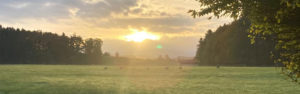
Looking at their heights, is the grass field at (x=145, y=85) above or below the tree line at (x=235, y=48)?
below

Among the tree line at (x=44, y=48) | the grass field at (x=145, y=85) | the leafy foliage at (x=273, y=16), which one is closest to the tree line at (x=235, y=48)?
the tree line at (x=44, y=48)

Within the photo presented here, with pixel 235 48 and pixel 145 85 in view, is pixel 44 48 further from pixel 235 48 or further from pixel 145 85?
pixel 145 85

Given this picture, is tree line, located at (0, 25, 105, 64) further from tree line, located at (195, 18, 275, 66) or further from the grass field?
the grass field

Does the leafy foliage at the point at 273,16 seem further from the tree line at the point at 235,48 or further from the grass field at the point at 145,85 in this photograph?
the tree line at the point at 235,48

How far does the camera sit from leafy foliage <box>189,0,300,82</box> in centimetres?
995

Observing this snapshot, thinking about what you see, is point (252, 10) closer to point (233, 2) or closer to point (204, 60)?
point (233, 2)

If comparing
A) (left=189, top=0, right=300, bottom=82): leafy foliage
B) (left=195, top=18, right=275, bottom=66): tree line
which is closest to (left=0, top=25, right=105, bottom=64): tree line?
(left=195, top=18, right=275, bottom=66): tree line

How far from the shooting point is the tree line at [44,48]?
108750 mm

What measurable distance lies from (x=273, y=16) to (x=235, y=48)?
86623 millimetres

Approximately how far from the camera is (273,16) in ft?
33.9

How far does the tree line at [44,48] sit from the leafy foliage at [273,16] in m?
109

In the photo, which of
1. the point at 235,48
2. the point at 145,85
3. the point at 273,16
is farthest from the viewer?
the point at 235,48

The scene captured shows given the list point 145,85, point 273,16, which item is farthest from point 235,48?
point 273,16

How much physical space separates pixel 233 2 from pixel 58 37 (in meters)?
122
